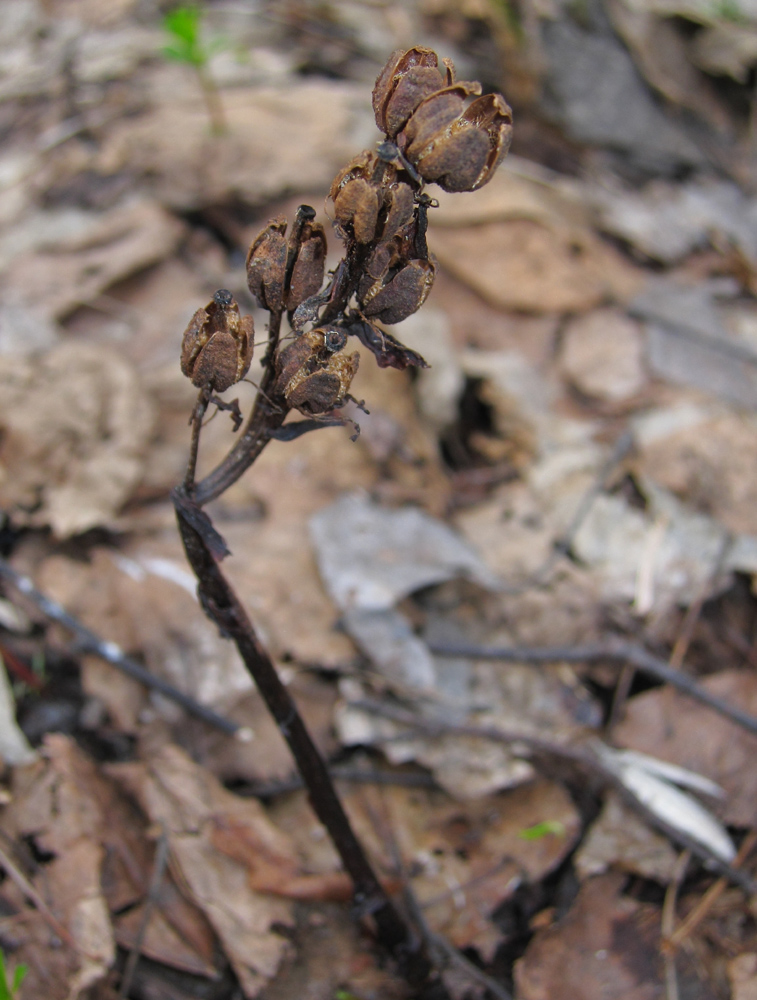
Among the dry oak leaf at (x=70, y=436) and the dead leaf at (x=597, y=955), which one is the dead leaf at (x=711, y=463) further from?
the dry oak leaf at (x=70, y=436)

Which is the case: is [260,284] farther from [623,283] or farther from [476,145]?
[623,283]

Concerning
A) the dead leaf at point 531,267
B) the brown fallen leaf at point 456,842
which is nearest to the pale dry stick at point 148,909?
the brown fallen leaf at point 456,842

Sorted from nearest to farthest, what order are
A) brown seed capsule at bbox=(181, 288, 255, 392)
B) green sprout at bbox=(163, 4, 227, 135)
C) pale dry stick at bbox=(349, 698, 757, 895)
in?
brown seed capsule at bbox=(181, 288, 255, 392), pale dry stick at bbox=(349, 698, 757, 895), green sprout at bbox=(163, 4, 227, 135)

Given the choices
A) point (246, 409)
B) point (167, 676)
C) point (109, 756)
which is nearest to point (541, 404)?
point (246, 409)

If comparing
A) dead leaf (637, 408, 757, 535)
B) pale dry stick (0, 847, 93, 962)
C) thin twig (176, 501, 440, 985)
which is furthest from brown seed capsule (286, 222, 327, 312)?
dead leaf (637, 408, 757, 535)

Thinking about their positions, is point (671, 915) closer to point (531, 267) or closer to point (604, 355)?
point (604, 355)

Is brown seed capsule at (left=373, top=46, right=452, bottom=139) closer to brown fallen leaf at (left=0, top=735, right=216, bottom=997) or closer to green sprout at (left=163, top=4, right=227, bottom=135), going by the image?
brown fallen leaf at (left=0, top=735, right=216, bottom=997)
